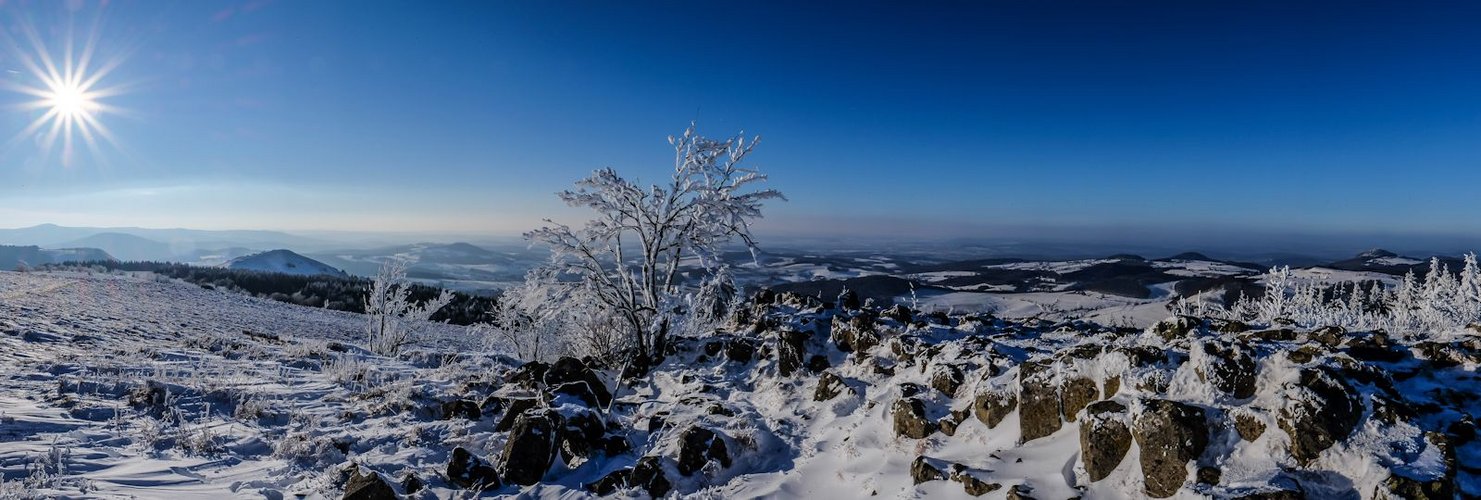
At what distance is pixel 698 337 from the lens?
14.8m

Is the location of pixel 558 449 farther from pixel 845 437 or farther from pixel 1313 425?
pixel 1313 425

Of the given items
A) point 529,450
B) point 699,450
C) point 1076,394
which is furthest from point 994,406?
point 529,450

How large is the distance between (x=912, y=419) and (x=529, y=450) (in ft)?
17.2

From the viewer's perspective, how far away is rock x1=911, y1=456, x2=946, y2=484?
6402 mm

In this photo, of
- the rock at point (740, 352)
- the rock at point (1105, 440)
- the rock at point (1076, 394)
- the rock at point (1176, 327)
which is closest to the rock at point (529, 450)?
the rock at point (740, 352)

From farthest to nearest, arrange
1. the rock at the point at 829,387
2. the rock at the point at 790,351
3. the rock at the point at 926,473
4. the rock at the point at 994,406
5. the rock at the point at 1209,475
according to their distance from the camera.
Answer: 1. the rock at the point at 790,351
2. the rock at the point at 829,387
3. the rock at the point at 994,406
4. the rock at the point at 926,473
5. the rock at the point at 1209,475

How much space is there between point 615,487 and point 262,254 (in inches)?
7755

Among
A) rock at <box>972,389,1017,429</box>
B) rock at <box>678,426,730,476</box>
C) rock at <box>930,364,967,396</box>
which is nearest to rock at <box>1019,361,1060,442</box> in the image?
rock at <box>972,389,1017,429</box>

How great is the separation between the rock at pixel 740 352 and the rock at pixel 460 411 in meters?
5.35

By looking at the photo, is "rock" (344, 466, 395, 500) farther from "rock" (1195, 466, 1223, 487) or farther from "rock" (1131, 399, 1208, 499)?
"rock" (1195, 466, 1223, 487)

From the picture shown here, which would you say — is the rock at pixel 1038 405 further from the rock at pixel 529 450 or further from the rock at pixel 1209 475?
the rock at pixel 529 450

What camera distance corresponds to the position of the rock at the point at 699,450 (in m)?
7.64

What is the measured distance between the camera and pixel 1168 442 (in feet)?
17.7

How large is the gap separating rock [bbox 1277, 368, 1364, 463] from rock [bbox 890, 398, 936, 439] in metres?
3.62
